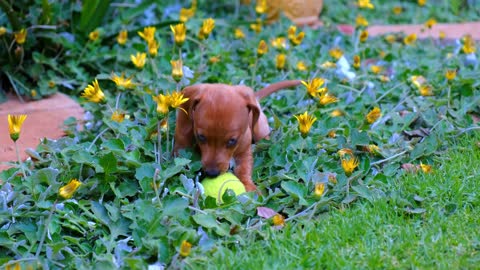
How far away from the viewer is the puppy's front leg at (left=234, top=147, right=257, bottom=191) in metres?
3.57

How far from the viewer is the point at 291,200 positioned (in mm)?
3375

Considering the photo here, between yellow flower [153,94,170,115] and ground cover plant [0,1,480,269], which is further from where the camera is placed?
yellow flower [153,94,170,115]

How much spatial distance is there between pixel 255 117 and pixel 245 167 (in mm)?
251

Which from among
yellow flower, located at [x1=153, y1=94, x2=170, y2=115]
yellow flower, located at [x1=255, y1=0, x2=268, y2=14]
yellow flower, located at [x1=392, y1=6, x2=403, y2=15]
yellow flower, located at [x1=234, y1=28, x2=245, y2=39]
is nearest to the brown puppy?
yellow flower, located at [x1=153, y1=94, x2=170, y2=115]

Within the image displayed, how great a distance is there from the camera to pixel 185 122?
3.67 metres

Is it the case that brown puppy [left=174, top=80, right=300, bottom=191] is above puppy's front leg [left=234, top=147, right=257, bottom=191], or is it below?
above

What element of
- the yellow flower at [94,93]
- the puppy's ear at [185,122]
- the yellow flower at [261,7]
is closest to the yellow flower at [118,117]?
the yellow flower at [94,93]

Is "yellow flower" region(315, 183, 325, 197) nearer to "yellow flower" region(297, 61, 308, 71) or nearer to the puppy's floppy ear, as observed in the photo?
the puppy's floppy ear

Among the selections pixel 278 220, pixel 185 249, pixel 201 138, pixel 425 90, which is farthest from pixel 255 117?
pixel 425 90

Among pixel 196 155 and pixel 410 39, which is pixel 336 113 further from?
pixel 410 39

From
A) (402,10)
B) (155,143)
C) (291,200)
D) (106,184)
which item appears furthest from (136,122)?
(402,10)

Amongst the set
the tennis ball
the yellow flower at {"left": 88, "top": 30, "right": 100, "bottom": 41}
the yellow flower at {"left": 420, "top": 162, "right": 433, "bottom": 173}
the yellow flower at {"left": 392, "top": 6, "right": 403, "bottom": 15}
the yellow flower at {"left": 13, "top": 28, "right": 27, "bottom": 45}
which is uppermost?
the yellow flower at {"left": 13, "top": 28, "right": 27, "bottom": 45}

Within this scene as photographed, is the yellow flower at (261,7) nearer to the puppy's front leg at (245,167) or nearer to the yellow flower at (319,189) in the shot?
the puppy's front leg at (245,167)

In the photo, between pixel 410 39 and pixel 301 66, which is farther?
pixel 410 39
